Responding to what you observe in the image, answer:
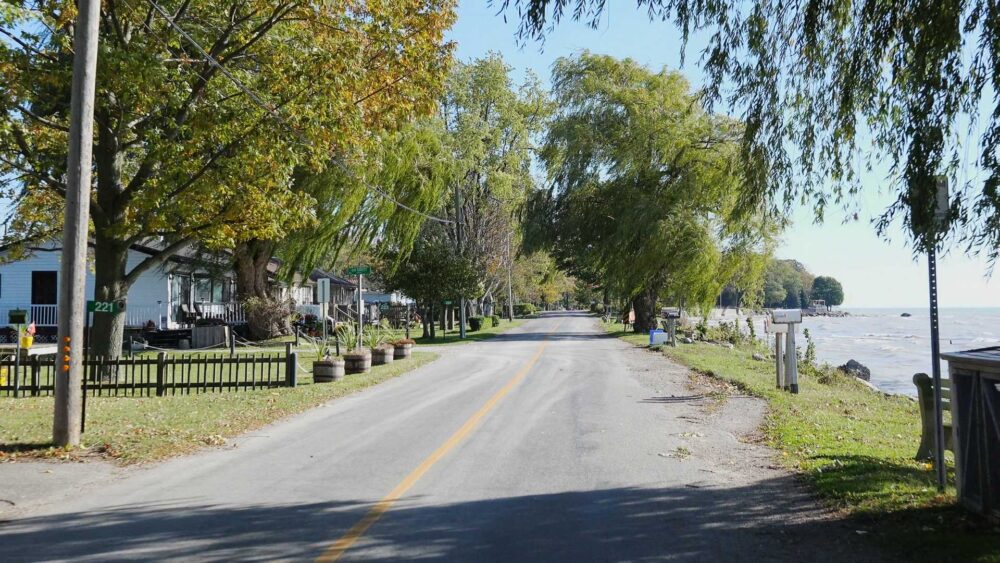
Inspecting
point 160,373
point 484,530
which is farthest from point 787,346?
point 160,373

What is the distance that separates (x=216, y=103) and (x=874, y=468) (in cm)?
1464

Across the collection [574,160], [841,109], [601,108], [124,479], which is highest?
[601,108]

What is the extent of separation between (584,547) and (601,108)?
123 feet

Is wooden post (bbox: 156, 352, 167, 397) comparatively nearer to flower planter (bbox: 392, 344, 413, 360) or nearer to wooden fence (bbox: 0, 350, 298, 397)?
wooden fence (bbox: 0, 350, 298, 397)

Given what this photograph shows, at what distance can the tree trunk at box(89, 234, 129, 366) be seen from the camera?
58.7 ft

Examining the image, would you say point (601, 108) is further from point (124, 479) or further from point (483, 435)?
point (124, 479)

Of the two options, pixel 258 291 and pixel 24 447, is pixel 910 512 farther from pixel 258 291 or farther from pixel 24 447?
pixel 258 291

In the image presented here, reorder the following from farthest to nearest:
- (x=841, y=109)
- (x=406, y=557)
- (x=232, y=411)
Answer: (x=232, y=411) → (x=841, y=109) → (x=406, y=557)

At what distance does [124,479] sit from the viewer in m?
8.49

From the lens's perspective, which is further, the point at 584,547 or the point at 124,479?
the point at 124,479

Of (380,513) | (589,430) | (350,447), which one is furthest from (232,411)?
(380,513)

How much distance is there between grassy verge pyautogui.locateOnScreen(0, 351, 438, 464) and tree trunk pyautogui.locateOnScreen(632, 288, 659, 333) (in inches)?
1109

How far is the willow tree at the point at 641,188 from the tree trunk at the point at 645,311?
7 centimetres

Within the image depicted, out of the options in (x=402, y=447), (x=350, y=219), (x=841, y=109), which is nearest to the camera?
(x=841, y=109)
